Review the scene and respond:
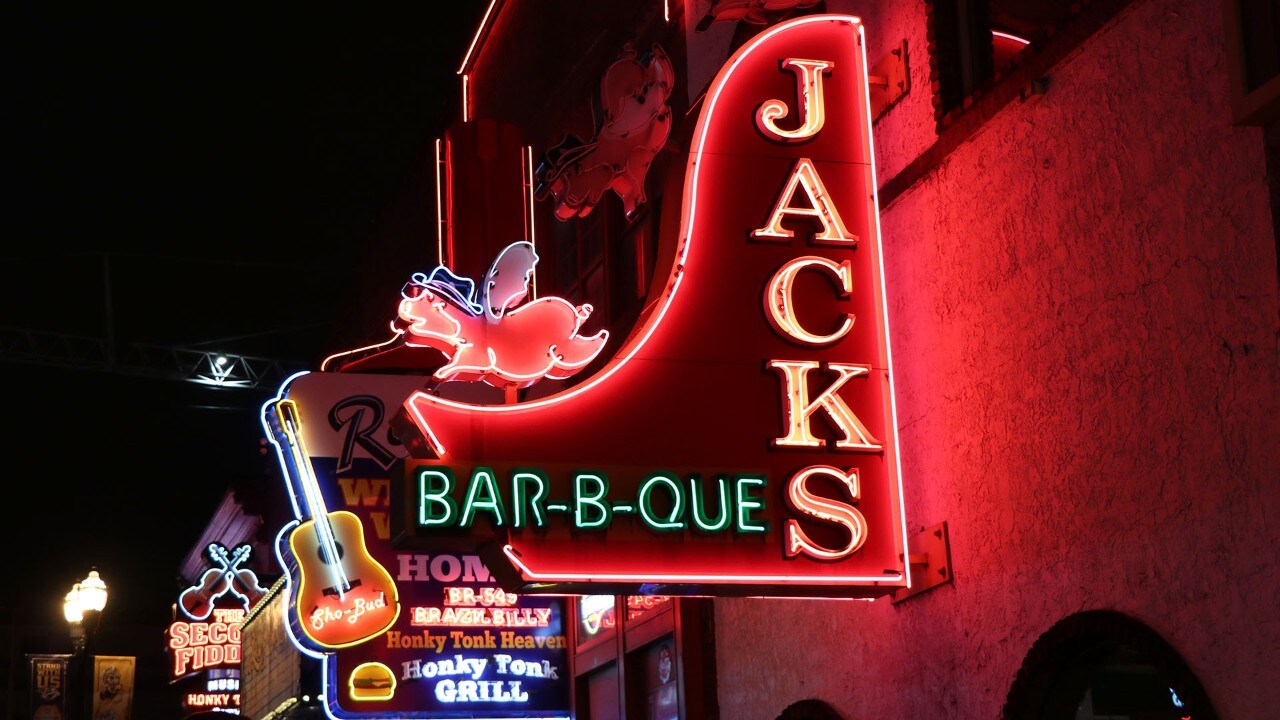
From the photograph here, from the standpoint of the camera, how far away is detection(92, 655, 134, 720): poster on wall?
99.7 feet

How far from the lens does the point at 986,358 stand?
8906mm

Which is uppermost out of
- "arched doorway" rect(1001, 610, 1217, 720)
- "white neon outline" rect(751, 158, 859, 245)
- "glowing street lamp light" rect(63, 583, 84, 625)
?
"glowing street lamp light" rect(63, 583, 84, 625)

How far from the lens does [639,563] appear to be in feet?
27.9

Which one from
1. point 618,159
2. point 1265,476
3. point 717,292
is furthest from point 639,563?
point 618,159

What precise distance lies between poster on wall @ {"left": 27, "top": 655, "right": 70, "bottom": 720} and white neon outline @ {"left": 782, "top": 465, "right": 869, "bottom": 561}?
21.2m

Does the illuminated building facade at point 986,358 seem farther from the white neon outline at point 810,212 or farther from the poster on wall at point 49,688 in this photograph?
the poster on wall at point 49,688

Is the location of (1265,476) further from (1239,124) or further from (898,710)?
(898,710)

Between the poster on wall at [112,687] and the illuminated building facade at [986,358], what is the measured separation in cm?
2141

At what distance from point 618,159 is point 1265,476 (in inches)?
255

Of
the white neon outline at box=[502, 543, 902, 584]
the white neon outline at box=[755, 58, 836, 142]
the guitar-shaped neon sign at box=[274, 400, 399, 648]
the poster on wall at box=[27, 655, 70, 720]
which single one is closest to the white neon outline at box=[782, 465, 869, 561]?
the white neon outline at box=[502, 543, 902, 584]

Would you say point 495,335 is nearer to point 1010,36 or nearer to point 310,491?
point 1010,36

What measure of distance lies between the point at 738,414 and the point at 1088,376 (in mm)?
1974

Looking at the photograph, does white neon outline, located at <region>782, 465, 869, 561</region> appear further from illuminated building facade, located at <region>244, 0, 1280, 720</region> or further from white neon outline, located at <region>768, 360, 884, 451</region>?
white neon outline, located at <region>768, 360, 884, 451</region>

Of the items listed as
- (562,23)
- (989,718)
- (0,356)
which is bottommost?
(989,718)
